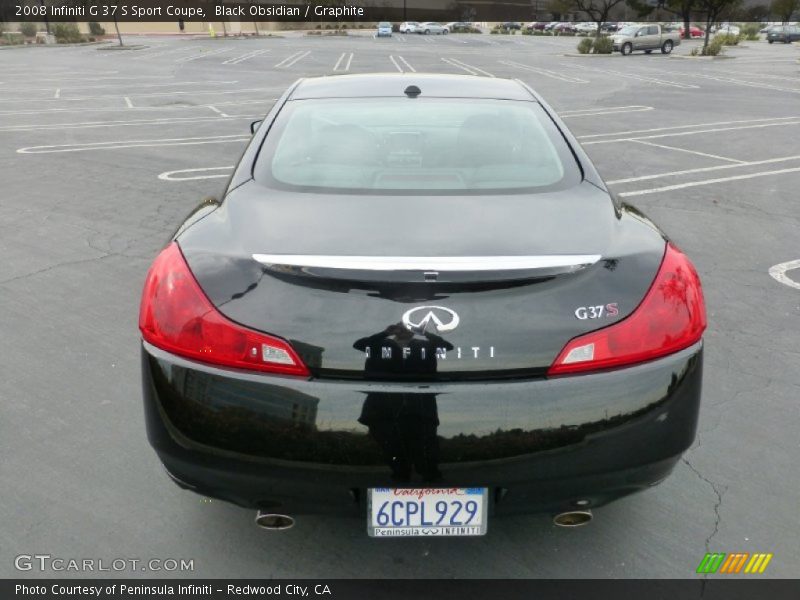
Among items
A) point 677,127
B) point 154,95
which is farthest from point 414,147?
point 154,95

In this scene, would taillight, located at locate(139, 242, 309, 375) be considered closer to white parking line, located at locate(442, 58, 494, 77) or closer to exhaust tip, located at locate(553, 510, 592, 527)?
exhaust tip, located at locate(553, 510, 592, 527)

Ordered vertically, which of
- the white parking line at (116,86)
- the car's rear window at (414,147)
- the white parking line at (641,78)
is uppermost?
the car's rear window at (414,147)

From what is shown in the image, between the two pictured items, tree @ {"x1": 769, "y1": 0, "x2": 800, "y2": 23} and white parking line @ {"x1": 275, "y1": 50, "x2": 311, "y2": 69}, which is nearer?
white parking line @ {"x1": 275, "y1": 50, "x2": 311, "y2": 69}

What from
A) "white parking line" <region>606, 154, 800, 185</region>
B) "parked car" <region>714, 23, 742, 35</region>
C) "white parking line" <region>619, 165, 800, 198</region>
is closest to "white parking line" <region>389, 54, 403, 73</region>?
"white parking line" <region>606, 154, 800, 185</region>

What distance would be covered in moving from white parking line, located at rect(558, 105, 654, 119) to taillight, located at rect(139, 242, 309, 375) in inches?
529

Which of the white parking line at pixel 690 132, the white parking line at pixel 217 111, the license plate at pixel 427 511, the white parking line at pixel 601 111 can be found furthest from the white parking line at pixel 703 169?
the white parking line at pixel 217 111

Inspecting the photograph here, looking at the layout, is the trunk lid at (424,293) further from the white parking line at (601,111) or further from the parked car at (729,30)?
the parked car at (729,30)

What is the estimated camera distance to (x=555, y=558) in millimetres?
2561

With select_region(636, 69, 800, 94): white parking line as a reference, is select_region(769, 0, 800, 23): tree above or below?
above

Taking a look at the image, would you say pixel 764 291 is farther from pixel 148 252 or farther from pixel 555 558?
pixel 148 252

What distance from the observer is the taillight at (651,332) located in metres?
2.05

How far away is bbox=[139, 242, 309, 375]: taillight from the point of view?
204 cm

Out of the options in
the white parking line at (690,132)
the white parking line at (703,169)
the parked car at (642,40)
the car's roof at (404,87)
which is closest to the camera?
the car's roof at (404,87)

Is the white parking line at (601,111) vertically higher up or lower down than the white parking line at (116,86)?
lower down
